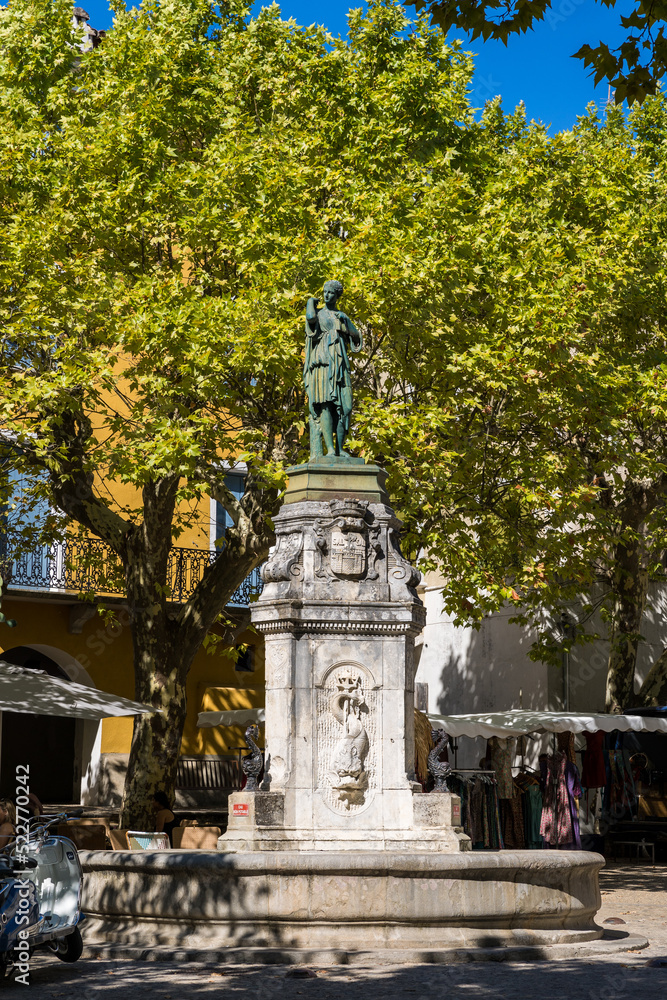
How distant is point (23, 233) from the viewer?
15.4 meters

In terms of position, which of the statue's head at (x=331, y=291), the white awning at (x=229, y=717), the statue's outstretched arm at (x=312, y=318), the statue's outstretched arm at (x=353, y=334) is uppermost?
the statue's head at (x=331, y=291)

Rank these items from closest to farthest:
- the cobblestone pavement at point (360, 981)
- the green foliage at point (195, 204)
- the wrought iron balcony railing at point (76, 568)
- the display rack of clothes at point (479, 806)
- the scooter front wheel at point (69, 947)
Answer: the cobblestone pavement at point (360, 981), the scooter front wheel at point (69, 947), the green foliage at point (195, 204), the display rack of clothes at point (479, 806), the wrought iron balcony railing at point (76, 568)

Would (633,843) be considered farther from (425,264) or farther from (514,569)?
(425,264)

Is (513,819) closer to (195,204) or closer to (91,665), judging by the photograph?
(91,665)

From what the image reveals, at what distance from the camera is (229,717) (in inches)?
886

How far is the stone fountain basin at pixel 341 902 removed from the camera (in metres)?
9.51

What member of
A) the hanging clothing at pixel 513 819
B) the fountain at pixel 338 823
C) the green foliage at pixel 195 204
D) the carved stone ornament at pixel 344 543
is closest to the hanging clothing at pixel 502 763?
the hanging clothing at pixel 513 819

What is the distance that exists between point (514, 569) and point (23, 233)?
7467 mm

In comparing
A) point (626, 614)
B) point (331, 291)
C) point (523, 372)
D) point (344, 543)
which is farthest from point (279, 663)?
point (626, 614)

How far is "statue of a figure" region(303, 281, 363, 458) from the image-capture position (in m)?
11.9

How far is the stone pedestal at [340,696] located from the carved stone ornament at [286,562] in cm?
1

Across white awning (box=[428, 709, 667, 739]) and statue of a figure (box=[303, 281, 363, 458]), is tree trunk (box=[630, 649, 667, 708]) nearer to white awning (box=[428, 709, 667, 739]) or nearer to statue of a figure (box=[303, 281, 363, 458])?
white awning (box=[428, 709, 667, 739])

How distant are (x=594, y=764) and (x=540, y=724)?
2.90 meters

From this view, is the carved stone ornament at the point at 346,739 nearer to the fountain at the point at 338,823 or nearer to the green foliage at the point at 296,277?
the fountain at the point at 338,823
